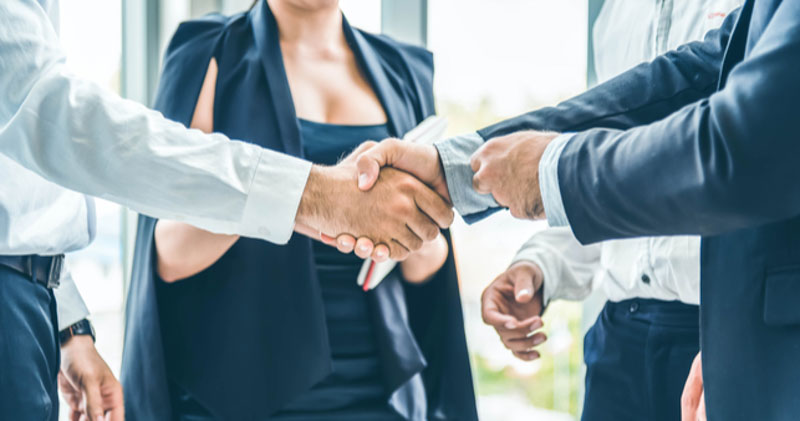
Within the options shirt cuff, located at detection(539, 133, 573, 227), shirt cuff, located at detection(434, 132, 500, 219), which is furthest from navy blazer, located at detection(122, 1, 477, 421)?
shirt cuff, located at detection(539, 133, 573, 227)

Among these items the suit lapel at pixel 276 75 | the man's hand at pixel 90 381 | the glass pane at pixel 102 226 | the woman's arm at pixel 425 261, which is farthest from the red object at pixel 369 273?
the glass pane at pixel 102 226

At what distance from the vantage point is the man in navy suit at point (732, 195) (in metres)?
0.70

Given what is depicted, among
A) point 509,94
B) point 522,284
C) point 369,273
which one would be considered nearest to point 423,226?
point 369,273

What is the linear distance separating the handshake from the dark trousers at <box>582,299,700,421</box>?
14.7 inches

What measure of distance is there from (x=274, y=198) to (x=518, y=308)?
0.59 m

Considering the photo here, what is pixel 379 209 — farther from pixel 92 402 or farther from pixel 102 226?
pixel 102 226

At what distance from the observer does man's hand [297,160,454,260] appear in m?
1.25

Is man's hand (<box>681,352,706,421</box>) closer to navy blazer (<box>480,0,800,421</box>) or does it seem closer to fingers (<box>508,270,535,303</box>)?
navy blazer (<box>480,0,800,421</box>)

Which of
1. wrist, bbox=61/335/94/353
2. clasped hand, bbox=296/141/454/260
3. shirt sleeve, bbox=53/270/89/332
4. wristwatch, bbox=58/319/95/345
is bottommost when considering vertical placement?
wrist, bbox=61/335/94/353

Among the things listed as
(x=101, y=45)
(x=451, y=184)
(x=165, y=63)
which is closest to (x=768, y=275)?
(x=451, y=184)

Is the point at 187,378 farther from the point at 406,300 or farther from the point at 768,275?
the point at 768,275

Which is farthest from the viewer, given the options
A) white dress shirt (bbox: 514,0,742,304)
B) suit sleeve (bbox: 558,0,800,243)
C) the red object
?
the red object

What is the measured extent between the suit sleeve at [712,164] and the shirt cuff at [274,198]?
0.51 m

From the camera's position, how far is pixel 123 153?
3.63ft
